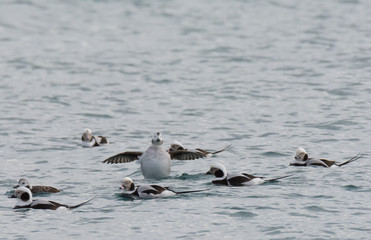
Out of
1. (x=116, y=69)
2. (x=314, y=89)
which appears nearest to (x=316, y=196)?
(x=314, y=89)

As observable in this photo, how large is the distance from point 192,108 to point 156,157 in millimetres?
8171

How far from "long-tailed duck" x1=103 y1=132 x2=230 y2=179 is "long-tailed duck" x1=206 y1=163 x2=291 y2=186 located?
151 cm

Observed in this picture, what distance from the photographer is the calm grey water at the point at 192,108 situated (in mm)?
18312

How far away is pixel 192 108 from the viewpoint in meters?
29.7

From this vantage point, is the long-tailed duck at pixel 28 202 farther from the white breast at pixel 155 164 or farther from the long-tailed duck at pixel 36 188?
the white breast at pixel 155 164

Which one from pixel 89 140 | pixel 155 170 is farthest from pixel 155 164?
pixel 89 140

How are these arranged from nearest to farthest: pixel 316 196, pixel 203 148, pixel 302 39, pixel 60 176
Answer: pixel 316 196, pixel 60 176, pixel 203 148, pixel 302 39

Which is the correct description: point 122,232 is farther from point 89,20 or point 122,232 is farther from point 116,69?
point 89,20

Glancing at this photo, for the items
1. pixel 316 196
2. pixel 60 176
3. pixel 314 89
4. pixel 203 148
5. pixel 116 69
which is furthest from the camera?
pixel 116 69

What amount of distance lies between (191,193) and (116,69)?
16978 millimetres

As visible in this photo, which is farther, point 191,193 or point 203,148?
point 203,148

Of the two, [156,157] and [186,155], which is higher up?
[156,157]

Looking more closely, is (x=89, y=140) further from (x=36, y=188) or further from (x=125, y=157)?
(x=36, y=188)

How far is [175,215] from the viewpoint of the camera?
730 inches
